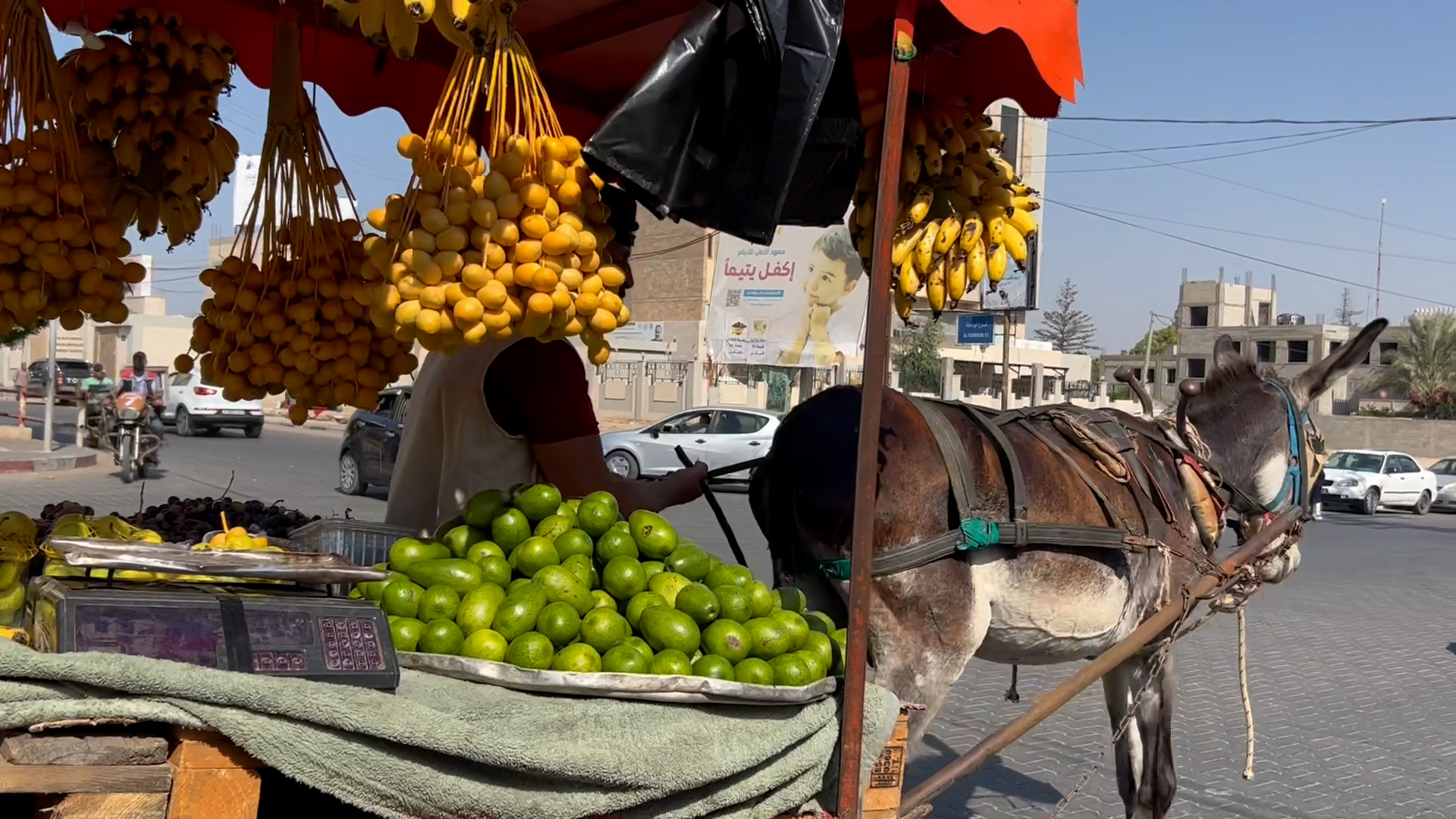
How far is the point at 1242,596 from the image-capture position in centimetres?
Answer: 412

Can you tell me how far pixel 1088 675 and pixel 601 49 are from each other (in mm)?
2381

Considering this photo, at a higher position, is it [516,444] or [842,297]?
[842,297]

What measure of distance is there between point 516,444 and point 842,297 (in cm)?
2170

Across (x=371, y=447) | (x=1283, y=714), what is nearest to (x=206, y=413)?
(x=371, y=447)

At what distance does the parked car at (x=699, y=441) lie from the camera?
19.7 m

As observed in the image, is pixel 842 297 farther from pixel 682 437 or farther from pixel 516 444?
pixel 516 444

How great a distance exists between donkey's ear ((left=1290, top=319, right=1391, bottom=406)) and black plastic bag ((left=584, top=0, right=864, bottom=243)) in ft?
9.62

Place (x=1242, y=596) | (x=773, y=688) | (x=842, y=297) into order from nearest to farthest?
(x=773, y=688) → (x=1242, y=596) → (x=842, y=297)

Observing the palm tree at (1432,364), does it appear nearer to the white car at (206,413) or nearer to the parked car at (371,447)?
the white car at (206,413)

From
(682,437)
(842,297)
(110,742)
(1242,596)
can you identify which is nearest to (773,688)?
(110,742)

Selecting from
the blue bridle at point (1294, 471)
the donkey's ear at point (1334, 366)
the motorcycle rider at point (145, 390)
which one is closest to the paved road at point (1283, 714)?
the blue bridle at point (1294, 471)

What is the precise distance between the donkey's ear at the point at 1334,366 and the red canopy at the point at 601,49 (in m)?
1.96

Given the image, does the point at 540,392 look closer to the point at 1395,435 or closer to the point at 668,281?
the point at 668,281

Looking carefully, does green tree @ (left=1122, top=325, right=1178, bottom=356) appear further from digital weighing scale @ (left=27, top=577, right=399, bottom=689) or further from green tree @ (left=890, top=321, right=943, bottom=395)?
digital weighing scale @ (left=27, top=577, right=399, bottom=689)
